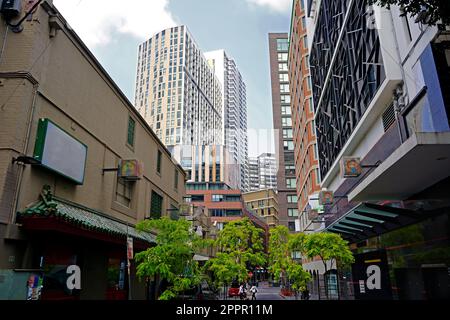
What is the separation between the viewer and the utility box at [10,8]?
12.3 metres

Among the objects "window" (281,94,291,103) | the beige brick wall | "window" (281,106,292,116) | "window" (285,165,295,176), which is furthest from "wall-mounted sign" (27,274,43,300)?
"window" (281,94,291,103)

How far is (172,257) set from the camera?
14.0 m

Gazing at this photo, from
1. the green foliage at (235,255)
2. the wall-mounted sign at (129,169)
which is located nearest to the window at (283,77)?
the green foliage at (235,255)

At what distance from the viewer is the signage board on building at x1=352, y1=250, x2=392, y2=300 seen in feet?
61.2

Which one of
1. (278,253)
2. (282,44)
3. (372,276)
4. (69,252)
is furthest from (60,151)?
(282,44)

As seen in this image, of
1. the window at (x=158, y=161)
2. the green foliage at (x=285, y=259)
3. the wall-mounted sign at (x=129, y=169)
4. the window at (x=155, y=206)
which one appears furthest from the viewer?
the window at (x=158, y=161)

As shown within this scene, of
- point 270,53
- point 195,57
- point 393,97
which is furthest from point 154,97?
point 393,97

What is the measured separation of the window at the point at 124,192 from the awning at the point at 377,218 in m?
13.7

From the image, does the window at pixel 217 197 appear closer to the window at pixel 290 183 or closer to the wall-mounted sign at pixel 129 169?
the window at pixel 290 183

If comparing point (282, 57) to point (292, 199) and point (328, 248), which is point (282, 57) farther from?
point (328, 248)
